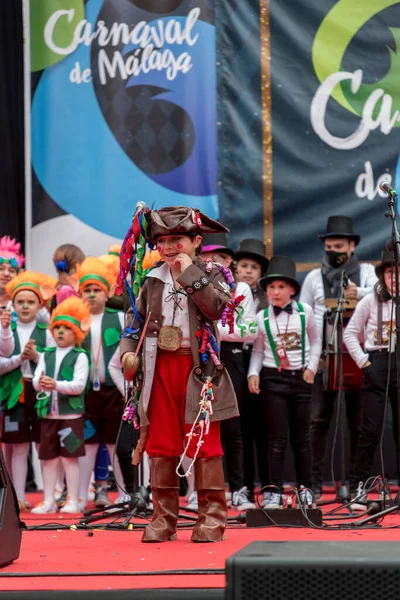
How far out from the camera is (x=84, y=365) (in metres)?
7.49

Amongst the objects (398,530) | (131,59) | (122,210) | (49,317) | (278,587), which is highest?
(131,59)

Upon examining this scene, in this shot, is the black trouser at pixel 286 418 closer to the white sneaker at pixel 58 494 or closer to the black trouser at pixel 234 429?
the black trouser at pixel 234 429

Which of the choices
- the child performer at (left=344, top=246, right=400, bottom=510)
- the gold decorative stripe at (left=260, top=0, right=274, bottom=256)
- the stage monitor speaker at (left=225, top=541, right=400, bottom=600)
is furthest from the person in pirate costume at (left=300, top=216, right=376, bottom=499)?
the stage monitor speaker at (left=225, top=541, right=400, bottom=600)

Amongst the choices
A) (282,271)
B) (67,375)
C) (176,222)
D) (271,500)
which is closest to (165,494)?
(176,222)

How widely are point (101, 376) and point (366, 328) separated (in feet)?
6.35

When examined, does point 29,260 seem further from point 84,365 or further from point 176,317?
point 176,317

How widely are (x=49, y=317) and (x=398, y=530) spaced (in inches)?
137

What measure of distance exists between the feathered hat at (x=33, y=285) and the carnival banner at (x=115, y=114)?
1.36 metres

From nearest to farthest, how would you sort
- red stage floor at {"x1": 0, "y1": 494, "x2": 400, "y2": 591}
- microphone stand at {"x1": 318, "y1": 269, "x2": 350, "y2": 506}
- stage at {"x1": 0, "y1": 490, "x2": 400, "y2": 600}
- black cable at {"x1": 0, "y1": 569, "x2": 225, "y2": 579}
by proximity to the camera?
stage at {"x1": 0, "y1": 490, "x2": 400, "y2": 600} < red stage floor at {"x1": 0, "y1": 494, "x2": 400, "y2": 591} < black cable at {"x1": 0, "y1": 569, "x2": 225, "y2": 579} < microphone stand at {"x1": 318, "y1": 269, "x2": 350, "y2": 506}

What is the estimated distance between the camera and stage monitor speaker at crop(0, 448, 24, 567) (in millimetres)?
4465

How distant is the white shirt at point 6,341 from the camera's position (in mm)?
7559

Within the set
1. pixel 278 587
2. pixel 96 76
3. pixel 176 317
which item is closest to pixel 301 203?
pixel 96 76

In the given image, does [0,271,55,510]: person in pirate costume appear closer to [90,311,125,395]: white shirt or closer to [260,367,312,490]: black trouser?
[90,311,125,395]: white shirt

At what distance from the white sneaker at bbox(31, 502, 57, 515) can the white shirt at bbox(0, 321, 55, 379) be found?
1.00 m
